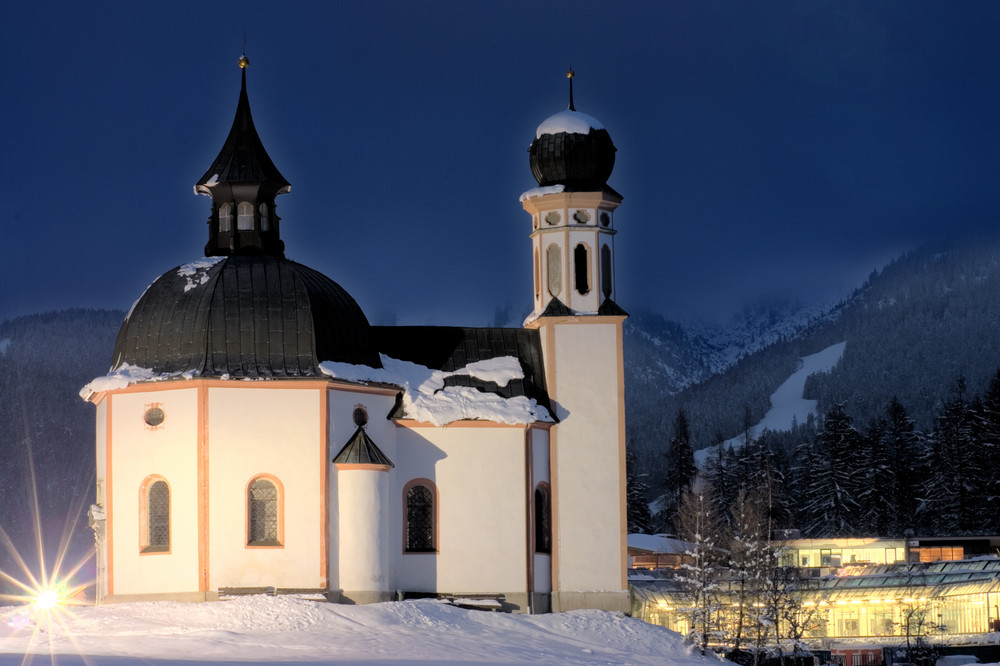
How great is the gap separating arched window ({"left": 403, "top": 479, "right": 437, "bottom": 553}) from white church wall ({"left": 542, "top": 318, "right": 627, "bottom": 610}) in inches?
141

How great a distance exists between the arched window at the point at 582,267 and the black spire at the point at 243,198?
336 inches

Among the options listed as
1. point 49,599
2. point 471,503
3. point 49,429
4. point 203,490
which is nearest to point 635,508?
point 471,503

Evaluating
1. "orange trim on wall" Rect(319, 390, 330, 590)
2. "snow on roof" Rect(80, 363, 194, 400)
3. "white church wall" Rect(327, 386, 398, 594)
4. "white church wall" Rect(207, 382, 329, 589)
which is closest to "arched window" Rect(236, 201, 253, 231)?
"snow on roof" Rect(80, 363, 194, 400)

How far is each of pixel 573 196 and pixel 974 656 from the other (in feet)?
95.1

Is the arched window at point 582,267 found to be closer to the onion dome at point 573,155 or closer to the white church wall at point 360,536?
the onion dome at point 573,155

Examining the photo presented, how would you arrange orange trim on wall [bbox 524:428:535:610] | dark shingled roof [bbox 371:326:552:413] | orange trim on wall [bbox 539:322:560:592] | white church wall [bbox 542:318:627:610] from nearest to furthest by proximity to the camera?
orange trim on wall [bbox 524:428:535:610] → orange trim on wall [bbox 539:322:560:592] → white church wall [bbox 542:318:627:610] → dark shingled roof [bbox 371:326:552:413]

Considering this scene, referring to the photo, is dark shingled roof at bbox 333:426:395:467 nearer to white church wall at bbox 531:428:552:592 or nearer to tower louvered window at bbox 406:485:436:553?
tower louvered window at bbox 406:485:436:553

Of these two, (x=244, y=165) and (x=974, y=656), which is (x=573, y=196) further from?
(x=974, y=656)

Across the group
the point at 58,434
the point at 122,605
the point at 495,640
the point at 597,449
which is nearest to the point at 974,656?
the point at 597,449

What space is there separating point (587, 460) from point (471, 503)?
12.3ft

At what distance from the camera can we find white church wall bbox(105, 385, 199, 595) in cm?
4366

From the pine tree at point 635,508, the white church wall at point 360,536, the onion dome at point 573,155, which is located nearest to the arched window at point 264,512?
the white church wall at point 360,536

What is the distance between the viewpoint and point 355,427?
45312mm

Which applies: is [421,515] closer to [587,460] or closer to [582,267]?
[587,460]
